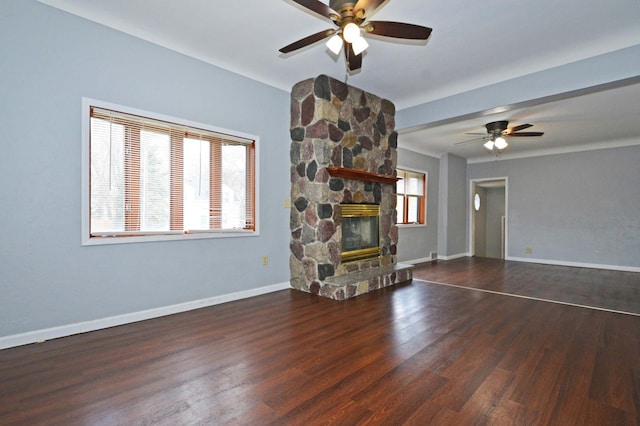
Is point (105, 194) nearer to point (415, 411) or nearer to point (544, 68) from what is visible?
point (415, 411)

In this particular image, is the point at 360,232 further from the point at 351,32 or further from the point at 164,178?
the point at 351,32

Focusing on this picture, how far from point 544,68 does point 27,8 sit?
5.15 meters

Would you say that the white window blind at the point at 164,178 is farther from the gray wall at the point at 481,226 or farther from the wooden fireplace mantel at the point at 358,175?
the gray wall at the point at 481,226

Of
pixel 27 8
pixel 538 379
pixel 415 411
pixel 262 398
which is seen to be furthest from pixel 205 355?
pixel 27 8

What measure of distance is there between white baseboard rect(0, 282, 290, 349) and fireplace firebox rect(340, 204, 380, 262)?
1.45 meters

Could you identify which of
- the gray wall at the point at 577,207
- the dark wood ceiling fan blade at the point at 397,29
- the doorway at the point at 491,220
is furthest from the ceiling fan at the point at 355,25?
the doorway at the point at 491,220

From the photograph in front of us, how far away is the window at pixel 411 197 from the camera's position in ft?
23.0

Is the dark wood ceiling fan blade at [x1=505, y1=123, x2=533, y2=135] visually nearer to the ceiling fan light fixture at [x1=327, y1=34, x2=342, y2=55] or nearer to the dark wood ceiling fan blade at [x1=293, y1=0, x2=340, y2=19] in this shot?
the ceiling fan light fixture at [x1=327, y1=34, x2=342, y2=55]

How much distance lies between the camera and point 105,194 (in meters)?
3.00

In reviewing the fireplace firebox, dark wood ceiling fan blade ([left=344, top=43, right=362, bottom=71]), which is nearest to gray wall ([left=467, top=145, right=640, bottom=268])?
the fireplace firebox

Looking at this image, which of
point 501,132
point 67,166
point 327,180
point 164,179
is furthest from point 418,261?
point 67,166

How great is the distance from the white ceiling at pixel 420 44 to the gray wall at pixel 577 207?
241cm

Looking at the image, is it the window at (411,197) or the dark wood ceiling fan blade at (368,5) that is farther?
the window at (411,197)

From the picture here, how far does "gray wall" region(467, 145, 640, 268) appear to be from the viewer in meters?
6.51
